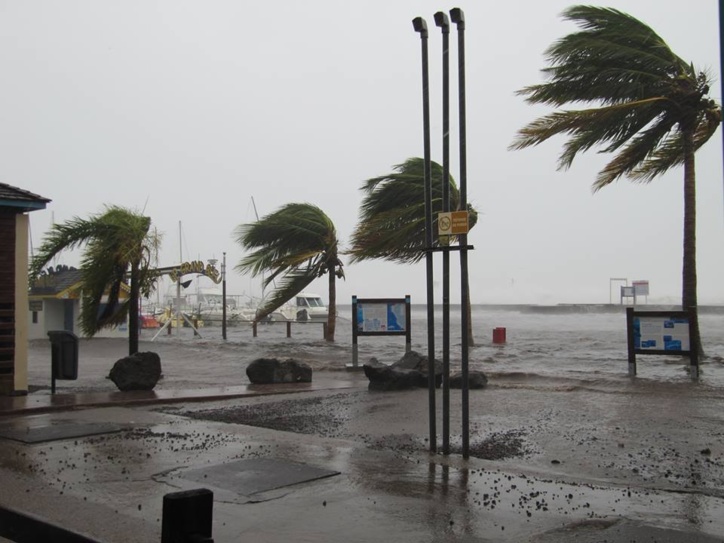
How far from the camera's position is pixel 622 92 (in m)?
16.6

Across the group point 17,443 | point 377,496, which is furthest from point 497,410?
point 17,443

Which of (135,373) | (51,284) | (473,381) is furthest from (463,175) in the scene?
(51,284)

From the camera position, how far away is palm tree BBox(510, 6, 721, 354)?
635 inches

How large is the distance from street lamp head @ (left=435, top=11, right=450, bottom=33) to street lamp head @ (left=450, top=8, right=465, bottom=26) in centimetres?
14

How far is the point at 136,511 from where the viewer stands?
16.5ft

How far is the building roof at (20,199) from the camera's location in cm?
1116

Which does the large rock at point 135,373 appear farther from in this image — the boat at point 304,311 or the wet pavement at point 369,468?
A: the boat at point 304,311

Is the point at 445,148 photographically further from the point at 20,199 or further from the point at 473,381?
the point at 20,199

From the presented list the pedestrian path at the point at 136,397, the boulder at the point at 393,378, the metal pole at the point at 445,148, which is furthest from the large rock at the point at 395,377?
the metal pole at the point at 445,148

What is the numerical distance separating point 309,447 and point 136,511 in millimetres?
2457

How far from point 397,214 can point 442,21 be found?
15.6 m

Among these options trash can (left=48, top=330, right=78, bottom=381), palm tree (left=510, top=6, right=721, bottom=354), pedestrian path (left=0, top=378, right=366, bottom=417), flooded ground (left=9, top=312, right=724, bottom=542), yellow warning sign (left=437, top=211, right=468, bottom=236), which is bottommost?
flooded ground (left=9, top=312, right=724, bottom=542)

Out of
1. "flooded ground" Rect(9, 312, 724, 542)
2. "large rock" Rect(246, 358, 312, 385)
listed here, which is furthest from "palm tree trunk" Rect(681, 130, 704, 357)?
"large rock" Rect(246, 358, 312, 385)

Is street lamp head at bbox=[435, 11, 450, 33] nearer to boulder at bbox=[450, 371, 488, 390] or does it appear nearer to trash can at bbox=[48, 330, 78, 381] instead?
boulder at bbox=[450, 371, 488, 390]
